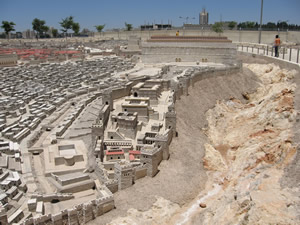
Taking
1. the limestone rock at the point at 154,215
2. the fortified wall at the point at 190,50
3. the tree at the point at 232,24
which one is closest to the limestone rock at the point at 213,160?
the limestone rock at the point at 154,215

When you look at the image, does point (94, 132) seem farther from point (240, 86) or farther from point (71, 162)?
point (240, 86)

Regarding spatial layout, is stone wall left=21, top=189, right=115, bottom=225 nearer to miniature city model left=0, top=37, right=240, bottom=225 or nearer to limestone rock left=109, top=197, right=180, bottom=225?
miniature city model left=0, top=37, right=240, bottom=225

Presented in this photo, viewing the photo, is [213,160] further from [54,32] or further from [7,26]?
[54,32]

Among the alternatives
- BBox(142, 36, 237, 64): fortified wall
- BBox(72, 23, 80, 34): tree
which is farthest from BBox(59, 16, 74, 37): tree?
BBox(142, 36, 237, 64): fortified wall

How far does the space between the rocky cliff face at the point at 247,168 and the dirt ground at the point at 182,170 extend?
1.71 ft

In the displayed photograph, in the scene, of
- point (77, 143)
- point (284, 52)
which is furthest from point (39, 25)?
point (77, 143)

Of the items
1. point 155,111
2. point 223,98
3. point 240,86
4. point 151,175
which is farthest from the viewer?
point 240,86

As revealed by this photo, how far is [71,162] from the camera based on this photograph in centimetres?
1756

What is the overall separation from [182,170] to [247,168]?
3506mm

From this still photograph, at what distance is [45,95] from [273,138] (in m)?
23.4

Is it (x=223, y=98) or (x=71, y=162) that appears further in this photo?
(x=223, y=98)

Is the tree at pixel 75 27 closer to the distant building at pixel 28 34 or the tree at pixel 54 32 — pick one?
the tree at pixel 54 32

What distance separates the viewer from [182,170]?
17.8 meters

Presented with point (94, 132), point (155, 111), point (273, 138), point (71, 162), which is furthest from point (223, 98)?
point (71, 162)
